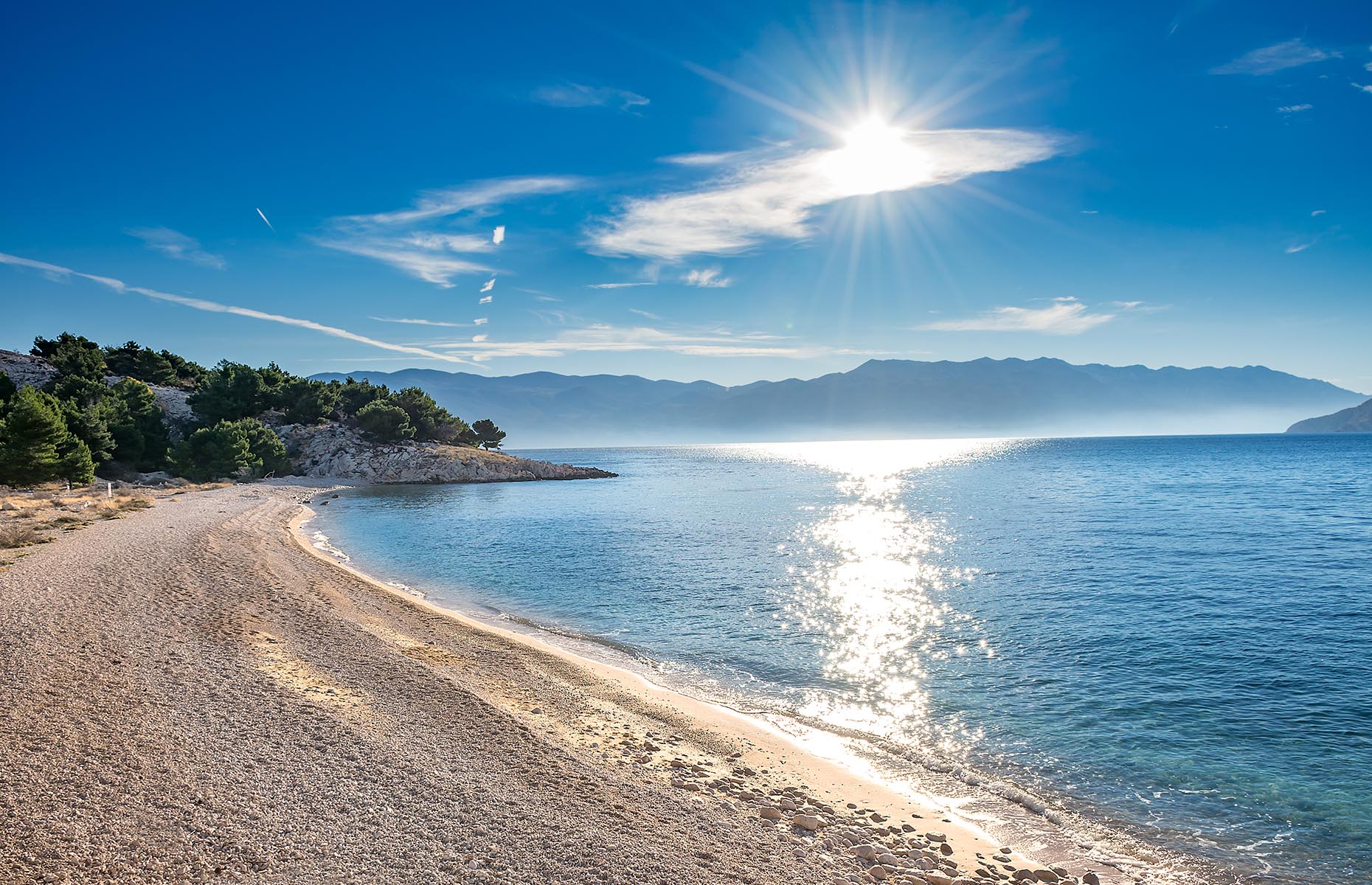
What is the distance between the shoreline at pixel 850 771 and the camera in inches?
364

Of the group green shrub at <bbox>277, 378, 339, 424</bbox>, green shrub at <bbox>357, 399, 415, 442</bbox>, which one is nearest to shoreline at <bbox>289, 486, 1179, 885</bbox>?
green shrub at <bbox>357, 399, 415, 442</bbox>

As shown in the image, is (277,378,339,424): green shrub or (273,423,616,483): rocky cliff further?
(277,378,339,424): green shrub

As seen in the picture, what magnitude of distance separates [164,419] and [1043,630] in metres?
116

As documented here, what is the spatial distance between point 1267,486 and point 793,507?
170 feet

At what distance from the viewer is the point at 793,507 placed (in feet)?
209

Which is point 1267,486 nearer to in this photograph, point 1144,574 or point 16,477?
point 1144,574

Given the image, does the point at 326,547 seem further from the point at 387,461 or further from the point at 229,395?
the point at 229,395

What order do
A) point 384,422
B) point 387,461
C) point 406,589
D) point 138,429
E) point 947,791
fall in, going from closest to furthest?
point 947,791, point 406,589, point 138,429, point 387,461, point 384,422

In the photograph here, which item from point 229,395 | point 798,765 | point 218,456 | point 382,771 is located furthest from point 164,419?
point 798,765

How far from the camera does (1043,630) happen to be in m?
21.0

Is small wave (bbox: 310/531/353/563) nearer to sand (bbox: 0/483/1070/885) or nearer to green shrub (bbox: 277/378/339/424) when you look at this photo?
sand (bbox: 0/483/1070/885)

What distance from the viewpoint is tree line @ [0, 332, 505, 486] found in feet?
165

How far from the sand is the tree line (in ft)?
150

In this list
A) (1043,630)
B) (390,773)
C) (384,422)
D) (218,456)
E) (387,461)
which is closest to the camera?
(390,773)
